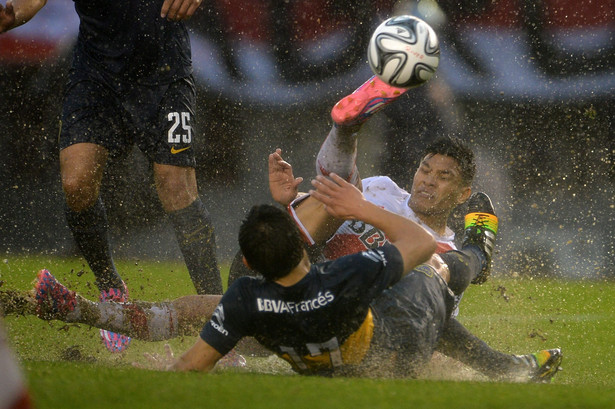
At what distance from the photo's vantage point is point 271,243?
289 centimetres

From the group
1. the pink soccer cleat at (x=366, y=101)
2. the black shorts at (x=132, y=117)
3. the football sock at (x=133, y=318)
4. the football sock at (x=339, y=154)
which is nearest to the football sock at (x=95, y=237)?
the black shorts at (x=132, y=117)

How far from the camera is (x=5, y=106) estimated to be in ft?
28.3

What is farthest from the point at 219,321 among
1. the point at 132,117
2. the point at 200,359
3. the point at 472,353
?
the point at 132,117

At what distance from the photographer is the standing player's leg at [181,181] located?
13.7 feet

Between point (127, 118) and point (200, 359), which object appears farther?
point (127, 118)

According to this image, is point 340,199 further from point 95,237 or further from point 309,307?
point 95,237

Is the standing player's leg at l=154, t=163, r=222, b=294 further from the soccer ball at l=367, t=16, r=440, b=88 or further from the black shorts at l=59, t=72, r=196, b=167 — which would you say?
the soccer ball at l=367, t=16, r=440, b=88

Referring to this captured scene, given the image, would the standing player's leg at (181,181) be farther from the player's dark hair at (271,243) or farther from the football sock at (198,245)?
the player's dark hair at (271,243)

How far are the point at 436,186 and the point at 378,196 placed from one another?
35 cm

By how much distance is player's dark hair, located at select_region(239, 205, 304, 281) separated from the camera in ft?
9.46

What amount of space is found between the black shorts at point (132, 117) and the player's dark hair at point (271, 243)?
55.1 inches

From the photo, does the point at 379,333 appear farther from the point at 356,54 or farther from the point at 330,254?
the point at 356,54

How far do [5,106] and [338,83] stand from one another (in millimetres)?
3439

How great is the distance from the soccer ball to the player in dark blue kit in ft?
3.33
